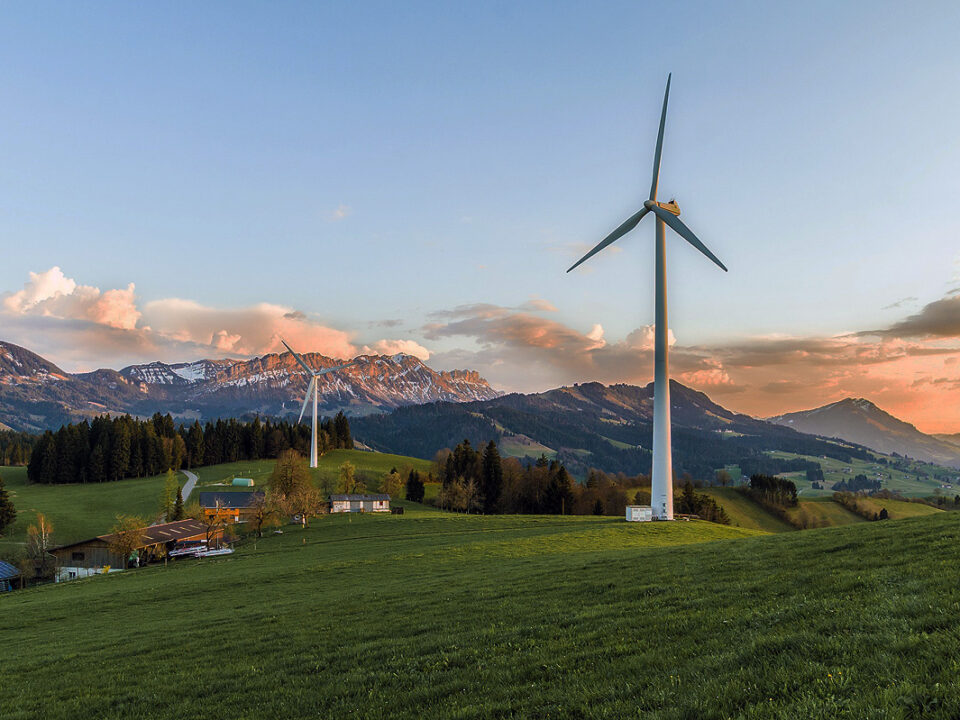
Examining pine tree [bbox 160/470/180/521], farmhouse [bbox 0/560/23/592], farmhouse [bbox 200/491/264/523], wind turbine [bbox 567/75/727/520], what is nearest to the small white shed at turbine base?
wind turbine [bbox 567/75/727/520]

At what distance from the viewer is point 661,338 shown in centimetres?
6531

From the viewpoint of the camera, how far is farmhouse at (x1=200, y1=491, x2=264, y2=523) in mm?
118419

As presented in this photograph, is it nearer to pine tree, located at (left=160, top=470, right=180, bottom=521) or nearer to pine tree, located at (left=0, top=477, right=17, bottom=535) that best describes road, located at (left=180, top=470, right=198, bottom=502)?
pine tree, located at (left=160, top=470, right=180, bottom=521)

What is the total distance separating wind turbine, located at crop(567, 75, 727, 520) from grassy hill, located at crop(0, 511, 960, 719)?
112 ft

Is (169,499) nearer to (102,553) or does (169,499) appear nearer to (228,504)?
(228,504)

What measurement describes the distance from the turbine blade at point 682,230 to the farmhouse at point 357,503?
91.9 meters

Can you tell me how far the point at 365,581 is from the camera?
3794cm

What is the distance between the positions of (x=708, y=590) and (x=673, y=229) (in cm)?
5387

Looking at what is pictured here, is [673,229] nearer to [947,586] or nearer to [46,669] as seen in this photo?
[947,586]

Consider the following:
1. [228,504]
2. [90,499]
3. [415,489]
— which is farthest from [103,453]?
[415,489]

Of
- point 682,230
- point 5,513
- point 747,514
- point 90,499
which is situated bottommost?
point 747,514

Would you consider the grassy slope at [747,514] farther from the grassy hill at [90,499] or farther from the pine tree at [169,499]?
the pine tree at [169,499]

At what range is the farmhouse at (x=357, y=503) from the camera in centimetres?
13088

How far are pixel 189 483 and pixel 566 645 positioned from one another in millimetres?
164531
